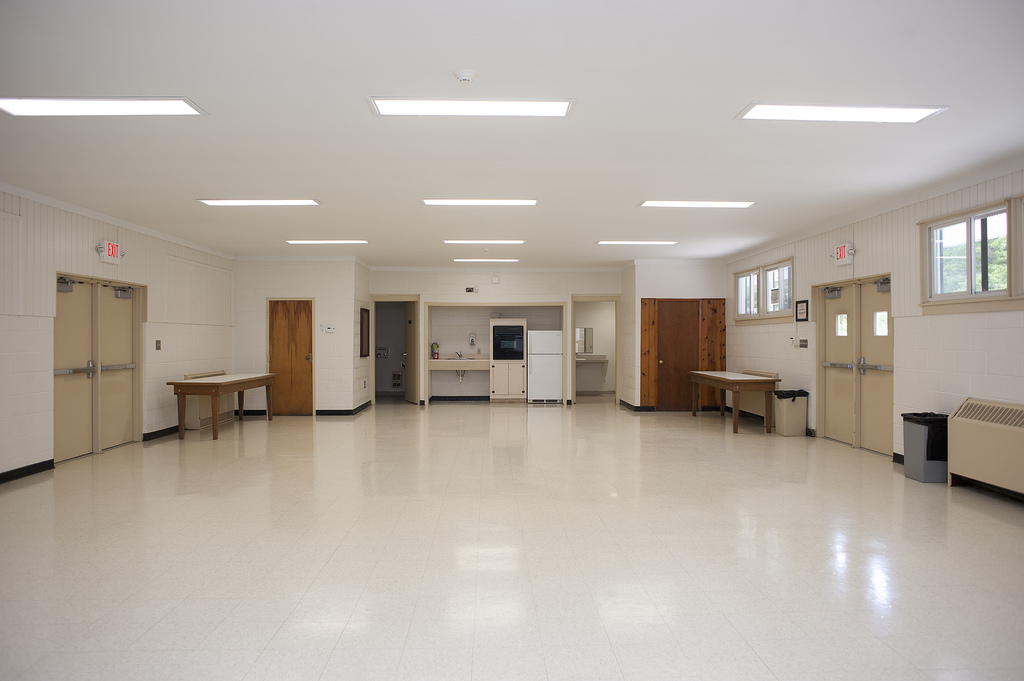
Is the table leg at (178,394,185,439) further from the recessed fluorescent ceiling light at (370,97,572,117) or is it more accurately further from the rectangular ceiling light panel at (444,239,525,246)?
the recessed fluorescent ceiling light at (370,97,572,117)

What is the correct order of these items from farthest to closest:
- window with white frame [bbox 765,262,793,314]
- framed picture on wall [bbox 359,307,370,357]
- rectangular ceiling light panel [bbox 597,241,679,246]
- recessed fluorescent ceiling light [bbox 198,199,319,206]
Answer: framed picture on wall [bbox 359,307,370,357] < rectangular ceiling light panel [bbox 597,241,679,246] < window with white frame [bbox 765,262,793,314] < recessed fluorescent ceiling light [bbox 198,199,319,206]

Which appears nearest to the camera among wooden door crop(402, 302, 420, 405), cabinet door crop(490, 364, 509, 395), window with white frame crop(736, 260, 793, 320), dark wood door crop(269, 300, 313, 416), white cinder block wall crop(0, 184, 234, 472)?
white cinder block wall crop(0, 184, 234, 472)

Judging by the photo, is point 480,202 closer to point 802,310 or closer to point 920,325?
point 920,325

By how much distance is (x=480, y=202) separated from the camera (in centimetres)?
607

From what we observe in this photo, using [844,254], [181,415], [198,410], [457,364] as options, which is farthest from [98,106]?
[457,364]

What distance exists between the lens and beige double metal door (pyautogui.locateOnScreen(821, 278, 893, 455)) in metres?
6.50

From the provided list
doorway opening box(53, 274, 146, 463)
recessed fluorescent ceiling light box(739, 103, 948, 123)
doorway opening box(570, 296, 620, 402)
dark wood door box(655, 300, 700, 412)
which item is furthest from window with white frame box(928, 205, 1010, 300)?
doorway opening box(53, 274, 146, 463)

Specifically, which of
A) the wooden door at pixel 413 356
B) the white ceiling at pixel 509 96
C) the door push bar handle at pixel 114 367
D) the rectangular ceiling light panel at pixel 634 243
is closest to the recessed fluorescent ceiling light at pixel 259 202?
the white ceiling at pixel 509 96

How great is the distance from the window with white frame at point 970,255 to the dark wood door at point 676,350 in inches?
199

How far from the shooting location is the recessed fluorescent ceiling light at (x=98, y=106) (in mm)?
3433

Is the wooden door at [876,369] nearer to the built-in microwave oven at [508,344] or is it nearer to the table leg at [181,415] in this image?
the built-in microwave oven at [508,344]

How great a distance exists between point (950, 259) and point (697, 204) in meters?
2.30

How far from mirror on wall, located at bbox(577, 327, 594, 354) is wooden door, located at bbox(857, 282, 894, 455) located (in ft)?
23.2

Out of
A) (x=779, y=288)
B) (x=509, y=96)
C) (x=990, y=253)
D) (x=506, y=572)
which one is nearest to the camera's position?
(x=506, y=572)
